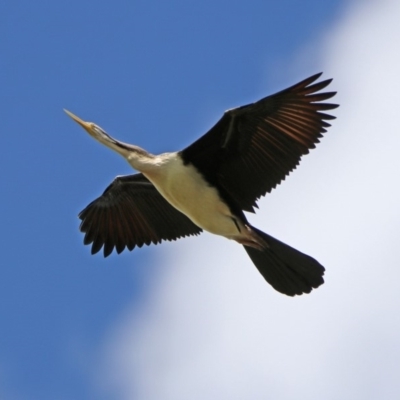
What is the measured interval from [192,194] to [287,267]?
137cm

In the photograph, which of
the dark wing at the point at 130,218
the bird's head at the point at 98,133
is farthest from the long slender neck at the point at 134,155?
the dark wing at the point at 130,218

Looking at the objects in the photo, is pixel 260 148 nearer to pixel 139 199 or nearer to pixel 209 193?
pixel 209 193

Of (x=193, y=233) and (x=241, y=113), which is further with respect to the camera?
(x=193, y=233)

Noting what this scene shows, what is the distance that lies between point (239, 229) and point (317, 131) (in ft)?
4.68

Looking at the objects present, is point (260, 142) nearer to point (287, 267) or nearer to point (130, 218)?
point (287, 267)

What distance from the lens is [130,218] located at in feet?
58.3

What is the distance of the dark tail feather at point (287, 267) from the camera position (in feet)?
51.9

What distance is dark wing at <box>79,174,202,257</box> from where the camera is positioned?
1745cm

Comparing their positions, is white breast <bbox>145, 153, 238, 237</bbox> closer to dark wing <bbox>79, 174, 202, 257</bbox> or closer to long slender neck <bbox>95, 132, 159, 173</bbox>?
long slender neck <bbox>95, 132, 159, 173</bbox>

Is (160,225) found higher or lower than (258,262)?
higher

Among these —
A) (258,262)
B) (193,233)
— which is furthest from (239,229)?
(193,233)

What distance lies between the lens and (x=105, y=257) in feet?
58.7

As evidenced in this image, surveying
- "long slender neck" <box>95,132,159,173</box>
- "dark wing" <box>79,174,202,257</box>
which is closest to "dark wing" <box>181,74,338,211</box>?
"long slender neck" <box>95,132,159,173</box>

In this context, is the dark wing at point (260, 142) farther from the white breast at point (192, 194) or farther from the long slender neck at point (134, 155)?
the long slender neck at point (134, 155)
